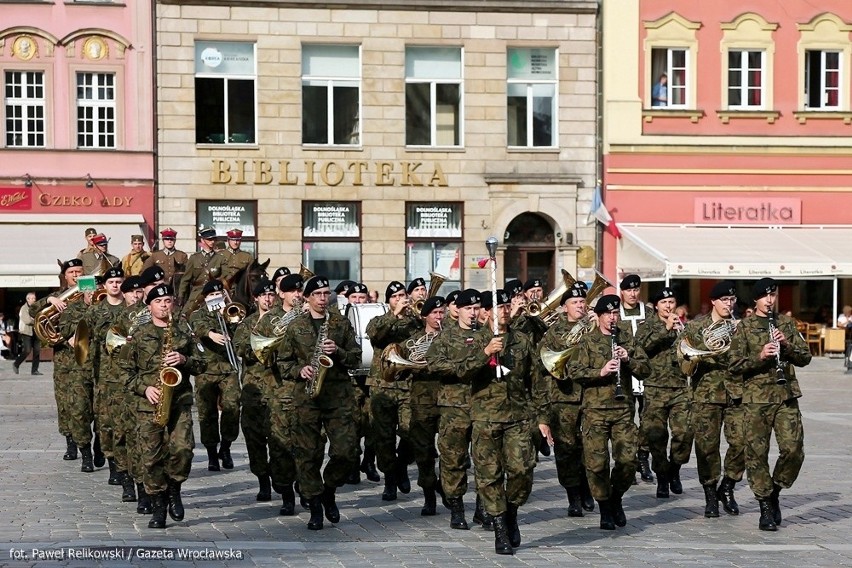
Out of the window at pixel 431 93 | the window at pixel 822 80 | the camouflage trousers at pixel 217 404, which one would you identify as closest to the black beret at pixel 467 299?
the camouflage trousers at pixel 217 404

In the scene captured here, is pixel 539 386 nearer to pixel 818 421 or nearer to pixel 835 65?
pixel 818 421

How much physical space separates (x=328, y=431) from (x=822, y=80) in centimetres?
2700

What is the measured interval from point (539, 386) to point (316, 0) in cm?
2264

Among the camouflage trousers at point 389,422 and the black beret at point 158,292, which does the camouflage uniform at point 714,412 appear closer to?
the camouflage trousers at point 389,422

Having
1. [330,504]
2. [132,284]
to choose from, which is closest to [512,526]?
[330,504]

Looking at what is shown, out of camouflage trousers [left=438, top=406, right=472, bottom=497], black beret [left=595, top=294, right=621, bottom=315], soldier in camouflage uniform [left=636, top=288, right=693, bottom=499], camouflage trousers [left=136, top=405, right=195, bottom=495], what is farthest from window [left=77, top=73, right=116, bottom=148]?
camouflage trousers [left=438, top=406, right=472, bottom=497]

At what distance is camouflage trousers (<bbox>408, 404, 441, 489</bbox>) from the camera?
1405 centimetres

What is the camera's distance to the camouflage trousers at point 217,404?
16.8 m

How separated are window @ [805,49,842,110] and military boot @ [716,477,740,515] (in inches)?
995

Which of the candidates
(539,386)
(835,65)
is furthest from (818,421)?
(835,65)

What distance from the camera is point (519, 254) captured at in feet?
122

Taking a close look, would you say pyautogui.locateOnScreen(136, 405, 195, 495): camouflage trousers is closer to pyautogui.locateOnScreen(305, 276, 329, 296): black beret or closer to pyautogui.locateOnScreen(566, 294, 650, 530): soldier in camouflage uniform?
pyautogui.locateOnScreen(305, 276, 329, 296): black beret

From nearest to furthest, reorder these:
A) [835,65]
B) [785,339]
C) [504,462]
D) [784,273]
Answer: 1. [504,462]
2. [785,339]
3. [784,273]
4. [835,65]

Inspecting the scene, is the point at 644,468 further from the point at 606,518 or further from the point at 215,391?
the point at 215,391
